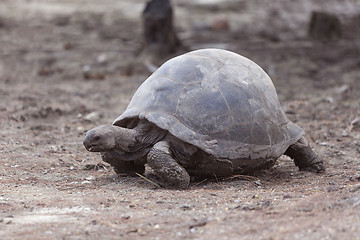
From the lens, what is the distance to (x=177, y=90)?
5.15 meters

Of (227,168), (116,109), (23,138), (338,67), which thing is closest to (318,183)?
(227,168)

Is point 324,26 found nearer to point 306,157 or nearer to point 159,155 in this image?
point 306,157

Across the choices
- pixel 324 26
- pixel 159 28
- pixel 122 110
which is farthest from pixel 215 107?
pixel 324 26

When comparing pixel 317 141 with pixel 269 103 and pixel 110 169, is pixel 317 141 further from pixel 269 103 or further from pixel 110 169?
pixel 110 169

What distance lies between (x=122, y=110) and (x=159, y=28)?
3430mm

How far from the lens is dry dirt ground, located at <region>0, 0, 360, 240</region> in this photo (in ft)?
12.1

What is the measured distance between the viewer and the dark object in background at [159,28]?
1166cm

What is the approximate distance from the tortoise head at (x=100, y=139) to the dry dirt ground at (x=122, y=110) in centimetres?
38

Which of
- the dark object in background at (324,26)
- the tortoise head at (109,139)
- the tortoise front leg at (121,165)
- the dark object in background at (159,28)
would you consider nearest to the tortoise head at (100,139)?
the tortoise head at (109,139)

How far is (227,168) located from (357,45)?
29.2 feet

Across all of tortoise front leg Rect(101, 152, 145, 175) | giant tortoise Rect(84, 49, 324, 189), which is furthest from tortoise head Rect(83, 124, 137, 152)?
→ tortoise front leg Rect(101, 152, 145, 175)

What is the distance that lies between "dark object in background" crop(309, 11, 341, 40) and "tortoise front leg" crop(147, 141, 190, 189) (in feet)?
30.8

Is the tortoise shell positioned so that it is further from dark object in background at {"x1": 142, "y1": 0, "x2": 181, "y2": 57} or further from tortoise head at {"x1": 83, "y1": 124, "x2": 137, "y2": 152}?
dark object in background at {"x1": 142, "y1": 0, "x2": 181, "y2": 57}

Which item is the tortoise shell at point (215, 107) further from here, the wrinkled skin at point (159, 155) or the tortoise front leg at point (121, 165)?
the tortoise front leg at point (121, 165)
